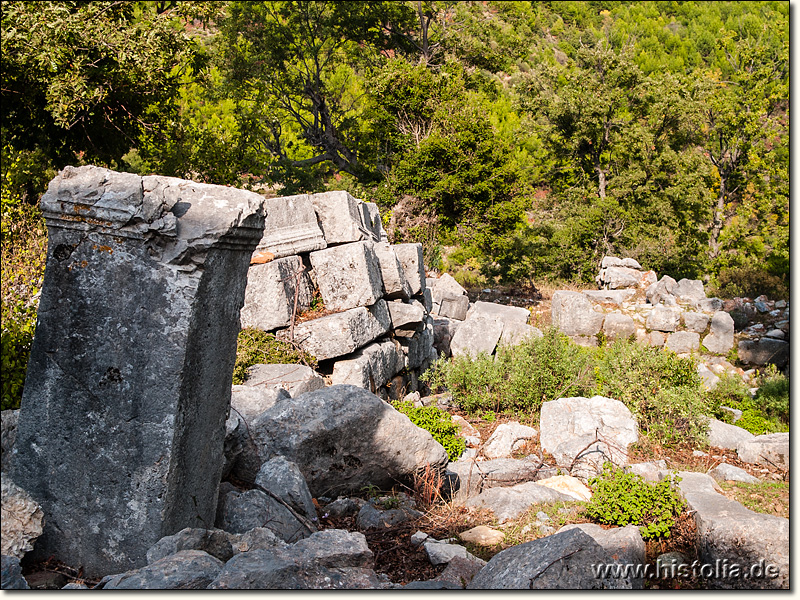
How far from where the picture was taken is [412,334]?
854 cm

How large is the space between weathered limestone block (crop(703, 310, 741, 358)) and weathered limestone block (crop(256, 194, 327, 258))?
379 inches

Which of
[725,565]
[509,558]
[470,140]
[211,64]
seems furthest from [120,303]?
[211,64]

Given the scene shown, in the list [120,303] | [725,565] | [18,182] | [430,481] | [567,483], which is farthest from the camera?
[18,182]

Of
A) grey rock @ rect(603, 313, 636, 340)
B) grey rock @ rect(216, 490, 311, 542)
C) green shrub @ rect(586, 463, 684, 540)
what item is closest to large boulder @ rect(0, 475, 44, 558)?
grey rock @ rect(216, 490, 311, 542)

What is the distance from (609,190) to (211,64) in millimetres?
12031

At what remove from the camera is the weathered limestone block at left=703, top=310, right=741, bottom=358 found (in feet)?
44.6

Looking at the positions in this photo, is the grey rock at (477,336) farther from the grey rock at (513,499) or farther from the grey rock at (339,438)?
the grey rock at (339,438)

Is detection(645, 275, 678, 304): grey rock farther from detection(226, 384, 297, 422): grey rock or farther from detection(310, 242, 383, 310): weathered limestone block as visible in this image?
detection(226, 384, 297, 422): grey rock

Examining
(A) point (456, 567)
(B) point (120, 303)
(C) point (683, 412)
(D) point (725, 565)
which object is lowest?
(C) point (683, 412)

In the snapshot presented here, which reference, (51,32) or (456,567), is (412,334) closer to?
(456,567)

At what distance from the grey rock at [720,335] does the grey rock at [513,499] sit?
1027cm

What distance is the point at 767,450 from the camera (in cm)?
619

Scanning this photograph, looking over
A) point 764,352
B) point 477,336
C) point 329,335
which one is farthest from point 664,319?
point 329,335

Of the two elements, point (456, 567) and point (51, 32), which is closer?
point (456, 567)
